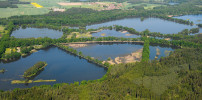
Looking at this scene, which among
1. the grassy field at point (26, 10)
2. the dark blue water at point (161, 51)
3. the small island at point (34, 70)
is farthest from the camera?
the grassy field at point (26, 10)

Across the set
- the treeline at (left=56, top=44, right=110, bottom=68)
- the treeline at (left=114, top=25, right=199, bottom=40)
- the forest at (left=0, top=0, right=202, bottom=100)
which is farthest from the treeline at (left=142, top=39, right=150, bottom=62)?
the treeline at (left=114, top=25, right=199, bottom=40)

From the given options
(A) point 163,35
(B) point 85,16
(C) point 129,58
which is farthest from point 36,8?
(C) point 129,58

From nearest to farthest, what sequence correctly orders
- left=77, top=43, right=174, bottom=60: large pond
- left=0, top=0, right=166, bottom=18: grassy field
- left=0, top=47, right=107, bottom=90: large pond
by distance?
1. left=0, top=47, right=107, bottom=90: large pond
2. left=77, top=43, right=174, bottom=60: large pond
3. left=0, top=0, right=166, bottom=18: grassy field

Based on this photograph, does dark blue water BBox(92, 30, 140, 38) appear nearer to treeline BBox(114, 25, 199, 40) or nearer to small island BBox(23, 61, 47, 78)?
treeline BBox(114, 25, 199, 40)

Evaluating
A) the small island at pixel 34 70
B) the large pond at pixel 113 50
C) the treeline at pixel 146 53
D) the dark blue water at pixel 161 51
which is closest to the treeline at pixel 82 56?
the large pond at pixel 113 50

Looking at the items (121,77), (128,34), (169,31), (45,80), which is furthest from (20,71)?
(169,31)

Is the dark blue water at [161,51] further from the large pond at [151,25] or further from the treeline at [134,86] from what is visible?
the large pond at [151,25]
